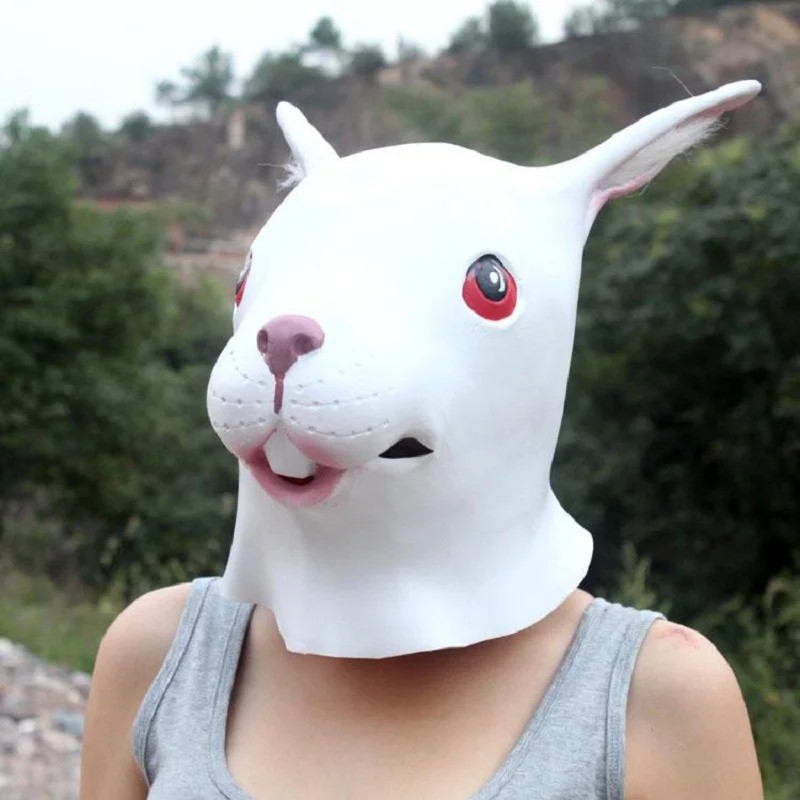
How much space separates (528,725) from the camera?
117 centimetres

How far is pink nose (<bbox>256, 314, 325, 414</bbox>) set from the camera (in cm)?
108

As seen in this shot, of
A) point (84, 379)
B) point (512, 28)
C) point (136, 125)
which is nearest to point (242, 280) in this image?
point (84, 379)

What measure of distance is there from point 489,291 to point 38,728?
3662 millimetres

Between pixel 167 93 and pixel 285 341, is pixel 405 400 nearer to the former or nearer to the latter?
pixel 285 341

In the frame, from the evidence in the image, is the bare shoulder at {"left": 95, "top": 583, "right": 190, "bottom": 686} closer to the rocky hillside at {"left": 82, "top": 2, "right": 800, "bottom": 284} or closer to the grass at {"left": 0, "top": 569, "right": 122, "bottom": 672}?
the grass at {"left": 0, "top": 569, "right": 122, "bottom": 672}

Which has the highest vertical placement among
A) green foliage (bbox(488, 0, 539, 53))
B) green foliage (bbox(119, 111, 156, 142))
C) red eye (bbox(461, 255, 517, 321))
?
green foliage (bbox(488, 0, 539, 53))

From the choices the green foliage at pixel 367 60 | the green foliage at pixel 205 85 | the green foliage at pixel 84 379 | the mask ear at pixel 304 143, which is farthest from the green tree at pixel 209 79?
the mask ear at pixel 304 143

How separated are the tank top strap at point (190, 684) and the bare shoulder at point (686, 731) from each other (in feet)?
1.47

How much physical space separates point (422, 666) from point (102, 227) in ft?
31.0

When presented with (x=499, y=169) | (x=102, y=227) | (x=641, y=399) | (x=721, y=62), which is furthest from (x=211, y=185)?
(x=499, y=169)

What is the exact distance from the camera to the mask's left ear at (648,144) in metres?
1.29

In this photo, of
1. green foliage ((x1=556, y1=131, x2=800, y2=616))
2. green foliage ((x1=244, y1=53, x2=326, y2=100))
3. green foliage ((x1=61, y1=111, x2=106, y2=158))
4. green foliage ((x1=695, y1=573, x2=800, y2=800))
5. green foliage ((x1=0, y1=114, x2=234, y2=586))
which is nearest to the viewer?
green foliage ((x1=695, y1=573, x2=800, y2=800))

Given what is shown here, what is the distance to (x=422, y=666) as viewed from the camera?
124cm

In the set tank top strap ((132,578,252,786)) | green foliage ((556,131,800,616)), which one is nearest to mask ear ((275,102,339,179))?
tank top strap ((132,578,252,786))
